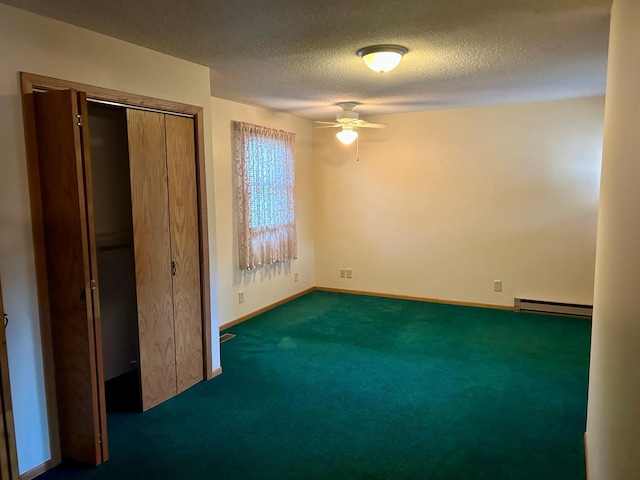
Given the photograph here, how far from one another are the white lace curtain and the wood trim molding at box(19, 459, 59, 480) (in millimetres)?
2914

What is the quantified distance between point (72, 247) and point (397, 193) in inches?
174

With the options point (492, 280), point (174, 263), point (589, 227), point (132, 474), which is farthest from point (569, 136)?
point (132, 474)

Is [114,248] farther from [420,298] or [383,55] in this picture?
[420,298]

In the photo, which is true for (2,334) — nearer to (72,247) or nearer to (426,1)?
(72,247)

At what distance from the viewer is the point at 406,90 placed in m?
4.45

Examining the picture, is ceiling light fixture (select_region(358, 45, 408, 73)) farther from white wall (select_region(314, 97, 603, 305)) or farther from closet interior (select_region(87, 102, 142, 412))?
white wall (select_region(314, 97, 603, 305))

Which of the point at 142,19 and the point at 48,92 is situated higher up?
the point at 142,19

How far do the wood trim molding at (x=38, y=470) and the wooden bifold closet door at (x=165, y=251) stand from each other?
67cm

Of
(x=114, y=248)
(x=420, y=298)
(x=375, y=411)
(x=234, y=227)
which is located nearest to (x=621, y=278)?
(x=375, y=411)

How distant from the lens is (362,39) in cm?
283

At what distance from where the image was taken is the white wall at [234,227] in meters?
4.95

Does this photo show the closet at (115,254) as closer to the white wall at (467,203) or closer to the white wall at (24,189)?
the white wall at (24,189)

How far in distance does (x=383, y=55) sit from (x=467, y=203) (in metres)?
3.24

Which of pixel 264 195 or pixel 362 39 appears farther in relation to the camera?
pixel 264 195
